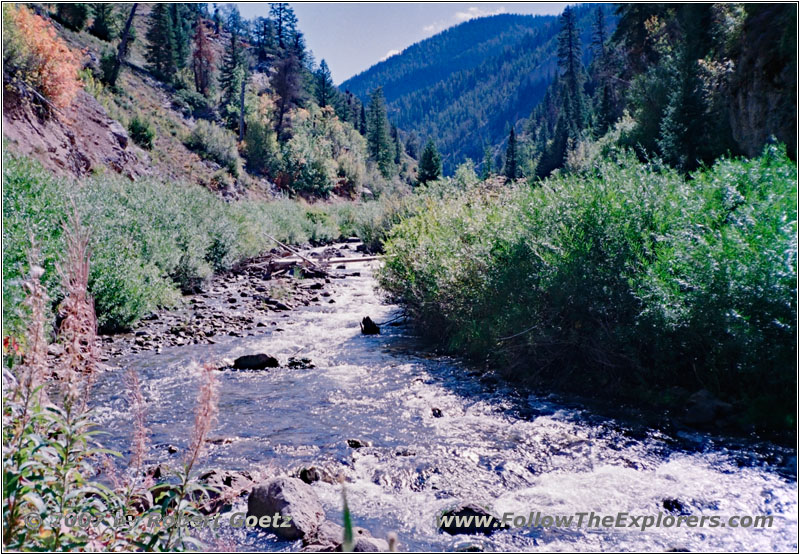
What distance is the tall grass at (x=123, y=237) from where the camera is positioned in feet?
29.3

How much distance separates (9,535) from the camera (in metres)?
2.50

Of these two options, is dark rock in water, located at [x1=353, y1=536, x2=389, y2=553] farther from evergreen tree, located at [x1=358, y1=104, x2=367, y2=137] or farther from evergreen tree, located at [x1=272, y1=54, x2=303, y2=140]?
evergreen tree, located at [x1=358, y1=104, x2=367, y2=137]

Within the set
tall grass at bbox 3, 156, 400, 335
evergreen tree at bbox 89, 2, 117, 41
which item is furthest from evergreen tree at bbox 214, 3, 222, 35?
tall grass at bbox 3, 156, 400, 335

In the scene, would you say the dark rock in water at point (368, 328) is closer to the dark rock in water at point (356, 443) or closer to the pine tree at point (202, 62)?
the dark rock in water at point (356, 443)

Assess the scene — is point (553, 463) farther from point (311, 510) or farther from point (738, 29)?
point (738, 29)

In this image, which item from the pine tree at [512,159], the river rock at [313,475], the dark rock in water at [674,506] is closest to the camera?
the dark rock in water at [674,506]

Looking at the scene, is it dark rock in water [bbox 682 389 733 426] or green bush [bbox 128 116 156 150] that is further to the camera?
green bush [bbox 128 116 156 150]

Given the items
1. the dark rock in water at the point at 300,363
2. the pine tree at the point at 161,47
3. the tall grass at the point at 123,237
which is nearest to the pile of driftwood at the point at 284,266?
the tall grass at the point at 123,237

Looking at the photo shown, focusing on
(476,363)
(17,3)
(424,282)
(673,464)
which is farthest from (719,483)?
(17,3)

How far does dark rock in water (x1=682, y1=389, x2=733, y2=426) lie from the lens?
6.87 metres

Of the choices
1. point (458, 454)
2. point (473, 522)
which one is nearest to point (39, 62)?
point (458, 454)

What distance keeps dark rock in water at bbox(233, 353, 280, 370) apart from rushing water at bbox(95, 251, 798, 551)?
1.16ft

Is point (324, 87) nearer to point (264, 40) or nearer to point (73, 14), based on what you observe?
point (264, 40)

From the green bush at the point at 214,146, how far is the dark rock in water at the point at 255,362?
114 feet
